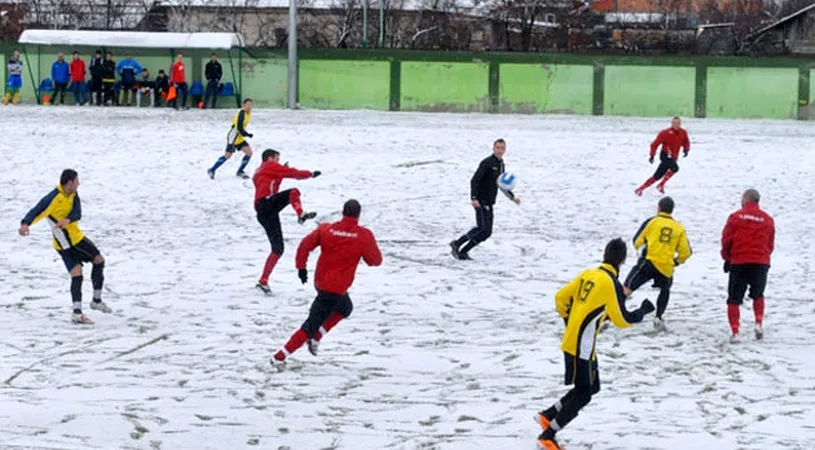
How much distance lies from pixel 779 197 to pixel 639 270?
12105 mm

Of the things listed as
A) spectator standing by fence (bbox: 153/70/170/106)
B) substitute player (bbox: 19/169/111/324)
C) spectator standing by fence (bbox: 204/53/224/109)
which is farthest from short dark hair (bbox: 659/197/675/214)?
spectator standing by fence (bbox: 153/70/170/106)

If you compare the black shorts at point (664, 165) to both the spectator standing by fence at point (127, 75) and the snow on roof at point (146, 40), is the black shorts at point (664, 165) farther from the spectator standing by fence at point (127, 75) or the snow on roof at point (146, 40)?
the spectator standing by fence at point (127, 75)

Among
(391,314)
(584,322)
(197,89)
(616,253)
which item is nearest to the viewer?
(584,322)

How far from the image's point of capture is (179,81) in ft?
131

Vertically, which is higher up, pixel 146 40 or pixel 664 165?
pixel 146 40

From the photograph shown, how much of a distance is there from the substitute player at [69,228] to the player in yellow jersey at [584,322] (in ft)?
19.9

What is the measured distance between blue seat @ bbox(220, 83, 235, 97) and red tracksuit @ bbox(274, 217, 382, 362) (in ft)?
98.7

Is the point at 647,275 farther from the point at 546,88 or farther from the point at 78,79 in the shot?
the point at 78,79

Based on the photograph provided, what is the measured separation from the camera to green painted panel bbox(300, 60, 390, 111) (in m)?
41.7

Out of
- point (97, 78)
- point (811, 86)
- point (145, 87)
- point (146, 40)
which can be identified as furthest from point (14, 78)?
point (811, 86)

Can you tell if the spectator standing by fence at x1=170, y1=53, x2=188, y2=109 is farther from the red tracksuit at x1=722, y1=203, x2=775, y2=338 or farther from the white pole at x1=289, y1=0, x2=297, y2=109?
the red tracksuit at x1=722, y1=203, x2=775, y2=338

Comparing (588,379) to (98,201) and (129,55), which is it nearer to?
(98,201)

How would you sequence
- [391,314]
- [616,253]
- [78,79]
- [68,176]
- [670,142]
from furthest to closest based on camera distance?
[78,79]
[670,142]
[391,314]
[68,176]
[616,253]

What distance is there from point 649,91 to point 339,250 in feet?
100
